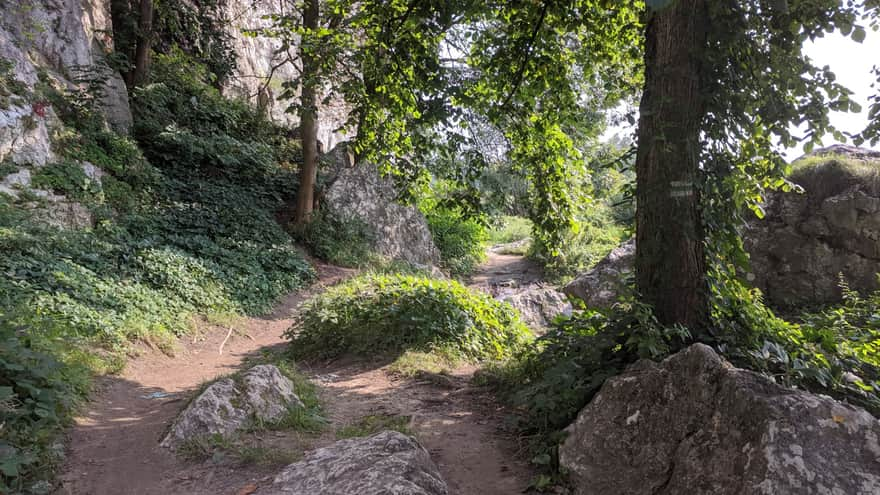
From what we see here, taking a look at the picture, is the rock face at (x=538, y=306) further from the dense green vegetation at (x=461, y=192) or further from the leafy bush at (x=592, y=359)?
the leafy bush at (x=592, y=359)

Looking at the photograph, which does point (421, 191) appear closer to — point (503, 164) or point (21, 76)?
point (503, 164)

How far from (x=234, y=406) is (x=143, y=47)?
40.5ft

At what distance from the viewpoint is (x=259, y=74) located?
59.9 ft

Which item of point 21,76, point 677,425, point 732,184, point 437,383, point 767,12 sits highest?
point 21,76

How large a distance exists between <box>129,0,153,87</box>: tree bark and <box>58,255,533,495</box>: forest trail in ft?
30.2

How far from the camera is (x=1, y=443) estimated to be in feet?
9.77

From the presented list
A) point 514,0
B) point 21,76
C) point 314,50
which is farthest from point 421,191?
point 21,76

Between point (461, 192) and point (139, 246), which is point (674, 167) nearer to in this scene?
point (461, 192)

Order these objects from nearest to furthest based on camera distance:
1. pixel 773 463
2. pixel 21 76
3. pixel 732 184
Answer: pixel 773 463
pixel 732 184
pixel 21 76

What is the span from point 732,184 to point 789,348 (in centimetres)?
123

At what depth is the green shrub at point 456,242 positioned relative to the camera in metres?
17.2

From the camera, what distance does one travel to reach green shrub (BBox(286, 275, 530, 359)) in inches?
264

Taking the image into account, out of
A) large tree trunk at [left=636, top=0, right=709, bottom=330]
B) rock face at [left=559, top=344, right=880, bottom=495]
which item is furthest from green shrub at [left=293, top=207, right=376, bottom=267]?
rock face at [left=559, top=344, right=880, bottom=495]

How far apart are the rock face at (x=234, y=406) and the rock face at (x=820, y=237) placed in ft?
22.6
